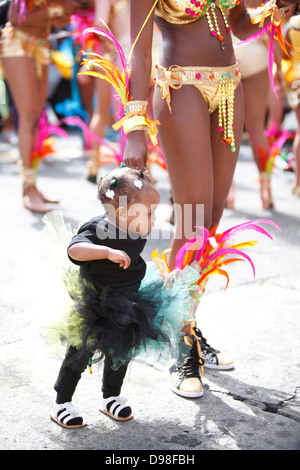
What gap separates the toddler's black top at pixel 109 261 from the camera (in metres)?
2.19

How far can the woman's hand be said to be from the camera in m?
2.32

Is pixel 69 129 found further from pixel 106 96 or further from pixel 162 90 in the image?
pixel 162 90

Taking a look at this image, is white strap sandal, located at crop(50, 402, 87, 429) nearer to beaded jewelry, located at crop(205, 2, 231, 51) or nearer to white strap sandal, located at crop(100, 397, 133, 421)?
white strap sandal, located at crop(100, 397, 133, 421)

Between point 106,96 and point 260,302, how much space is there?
3.59 metres

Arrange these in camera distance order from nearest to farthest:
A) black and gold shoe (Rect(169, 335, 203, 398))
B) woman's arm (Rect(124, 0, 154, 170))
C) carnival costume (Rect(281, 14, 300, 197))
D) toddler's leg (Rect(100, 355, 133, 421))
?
toddler's leg (Rect(100, 355, 133, 421)) → woman's arm (Rect(124, 0, 154, 170)) → black and gold shoe (Rect(169, 335, 203, 398)) → carnival costume (Rect(281, 14, 300, 197))

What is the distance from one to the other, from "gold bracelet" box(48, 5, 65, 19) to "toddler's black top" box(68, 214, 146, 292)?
3227 mm

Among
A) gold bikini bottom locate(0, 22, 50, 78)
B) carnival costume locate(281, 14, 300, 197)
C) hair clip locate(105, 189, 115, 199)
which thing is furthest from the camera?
carnival costume locate(281, 14, 300, 197)

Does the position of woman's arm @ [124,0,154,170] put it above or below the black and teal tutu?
above

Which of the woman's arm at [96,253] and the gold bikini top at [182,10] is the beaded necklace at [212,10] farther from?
the woman's arm at [96,253]

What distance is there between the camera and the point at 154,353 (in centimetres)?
223

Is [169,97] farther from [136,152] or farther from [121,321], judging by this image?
[121,321]

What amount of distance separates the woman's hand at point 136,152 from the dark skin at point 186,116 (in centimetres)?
16

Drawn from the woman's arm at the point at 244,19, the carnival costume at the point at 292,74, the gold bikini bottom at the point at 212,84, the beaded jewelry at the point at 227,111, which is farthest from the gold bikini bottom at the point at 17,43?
the beaded jewelry at the point at 227,111

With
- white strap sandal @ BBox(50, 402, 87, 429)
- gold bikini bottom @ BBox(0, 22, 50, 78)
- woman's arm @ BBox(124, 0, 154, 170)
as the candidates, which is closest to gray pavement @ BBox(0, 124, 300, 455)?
white strap sandal @ BBox(50, 402, 87, 429)
